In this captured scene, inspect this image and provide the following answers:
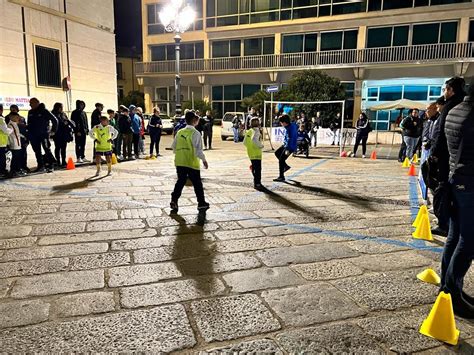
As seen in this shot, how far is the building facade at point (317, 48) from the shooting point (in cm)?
2422

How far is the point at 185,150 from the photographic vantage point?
19.5ft

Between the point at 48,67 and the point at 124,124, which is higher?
the point at 48,67

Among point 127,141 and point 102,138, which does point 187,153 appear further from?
point 127,141

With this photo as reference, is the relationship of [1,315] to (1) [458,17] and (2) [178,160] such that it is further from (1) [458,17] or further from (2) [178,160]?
(1) [458,17]

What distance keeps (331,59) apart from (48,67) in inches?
725

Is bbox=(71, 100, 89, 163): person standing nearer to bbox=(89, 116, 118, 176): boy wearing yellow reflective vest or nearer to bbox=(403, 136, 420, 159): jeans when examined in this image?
bbox=(89, 116, 118, 176): boy wearing yellow reflective vest

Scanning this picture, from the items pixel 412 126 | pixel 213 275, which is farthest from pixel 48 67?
pixel 213 275

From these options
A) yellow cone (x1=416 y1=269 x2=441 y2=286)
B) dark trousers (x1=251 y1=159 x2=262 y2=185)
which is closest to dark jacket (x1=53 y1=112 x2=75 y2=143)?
dark trousers (x1=251 y1=159 x2=262 y2=185)

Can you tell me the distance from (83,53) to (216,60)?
45.4 ft

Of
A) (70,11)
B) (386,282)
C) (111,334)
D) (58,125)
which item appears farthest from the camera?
(70,11)

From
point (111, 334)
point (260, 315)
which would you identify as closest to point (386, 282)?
point (260, 315)

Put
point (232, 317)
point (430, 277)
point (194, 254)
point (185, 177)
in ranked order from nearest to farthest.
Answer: point (232, 317), point (430, 277), point (194, 254), point (185, 177)

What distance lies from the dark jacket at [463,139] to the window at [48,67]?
16.7m

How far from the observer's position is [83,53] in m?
18.1
